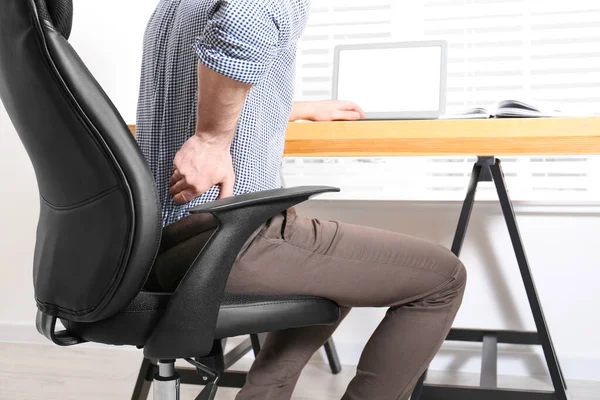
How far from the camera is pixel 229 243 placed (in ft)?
3.11

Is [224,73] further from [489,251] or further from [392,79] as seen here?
[489,251]

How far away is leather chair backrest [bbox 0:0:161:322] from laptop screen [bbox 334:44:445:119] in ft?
3.94

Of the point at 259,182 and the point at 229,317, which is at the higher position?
the point at 259,182

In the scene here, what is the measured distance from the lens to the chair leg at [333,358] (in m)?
2.24

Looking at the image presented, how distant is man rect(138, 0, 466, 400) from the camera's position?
1016 mm

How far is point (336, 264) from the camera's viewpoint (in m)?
1.06

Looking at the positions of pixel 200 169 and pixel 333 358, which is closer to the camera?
pixel 200 169

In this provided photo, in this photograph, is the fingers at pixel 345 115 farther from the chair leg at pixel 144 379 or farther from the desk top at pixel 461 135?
the chair leg at pixel 144 379

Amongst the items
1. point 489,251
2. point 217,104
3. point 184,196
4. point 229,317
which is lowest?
point 489,251

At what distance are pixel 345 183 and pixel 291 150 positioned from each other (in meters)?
0.70

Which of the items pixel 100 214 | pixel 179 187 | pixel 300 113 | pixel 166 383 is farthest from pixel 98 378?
pixel 100 214

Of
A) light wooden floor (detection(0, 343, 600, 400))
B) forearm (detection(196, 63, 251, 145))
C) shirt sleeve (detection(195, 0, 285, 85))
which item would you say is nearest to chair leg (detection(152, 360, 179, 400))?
forearm (detection(196, 63, 251, 145))

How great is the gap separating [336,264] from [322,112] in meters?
0.69

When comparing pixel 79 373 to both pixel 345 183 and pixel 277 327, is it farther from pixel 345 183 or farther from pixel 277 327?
pixel 277 327
